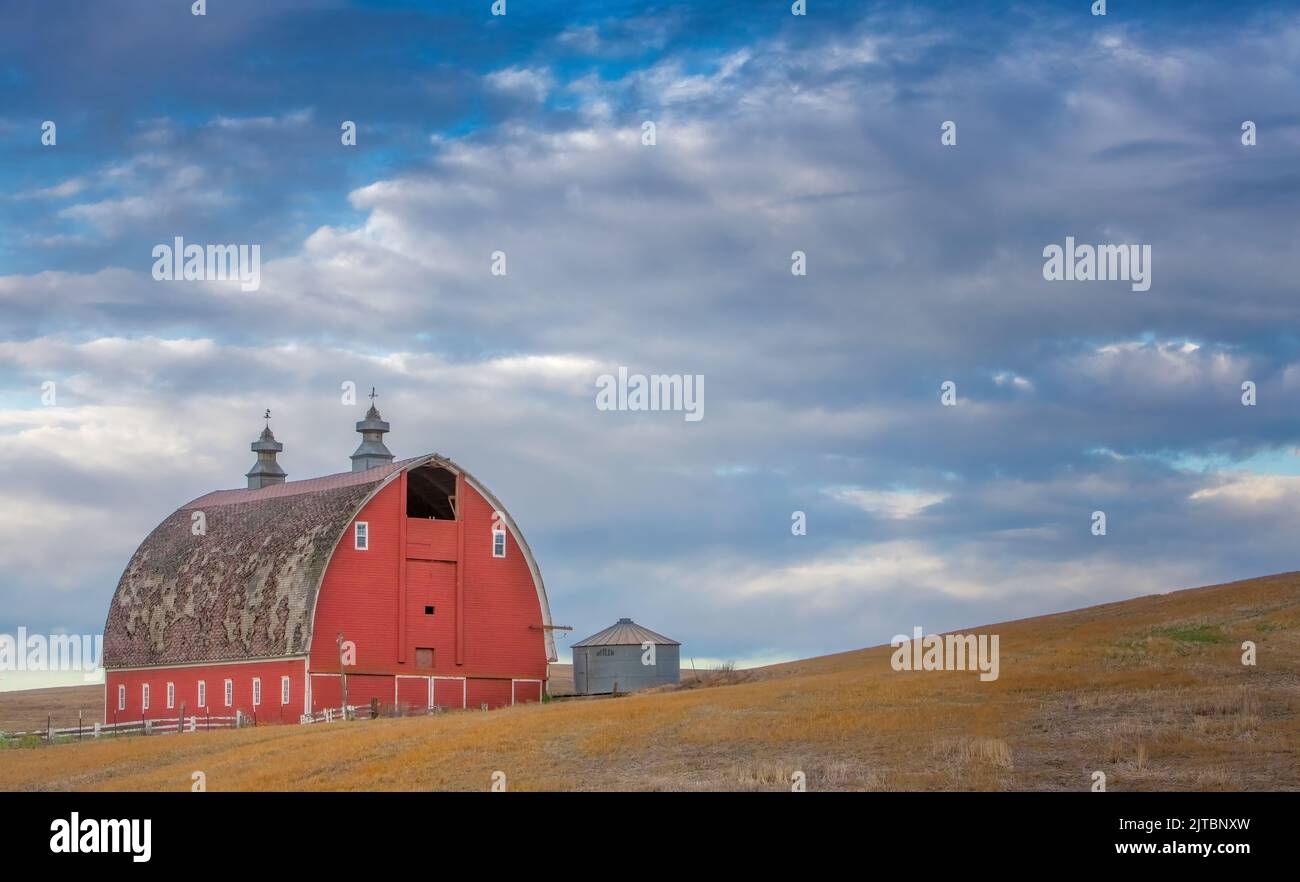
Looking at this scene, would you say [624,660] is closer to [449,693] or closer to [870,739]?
[449,693]

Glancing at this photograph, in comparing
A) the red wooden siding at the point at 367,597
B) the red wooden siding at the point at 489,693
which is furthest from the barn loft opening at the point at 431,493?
the red wooden siding at the point at 489,693

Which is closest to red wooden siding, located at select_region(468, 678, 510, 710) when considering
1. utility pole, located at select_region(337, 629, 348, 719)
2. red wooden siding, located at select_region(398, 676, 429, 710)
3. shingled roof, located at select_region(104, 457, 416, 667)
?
red wooden siding, located at select_region(398, 676, 429, 710)

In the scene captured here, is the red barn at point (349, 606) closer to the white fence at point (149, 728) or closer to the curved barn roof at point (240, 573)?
the curved barn roof at point (240, 573)

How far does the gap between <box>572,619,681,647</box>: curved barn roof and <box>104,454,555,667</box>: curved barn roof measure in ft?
9.85

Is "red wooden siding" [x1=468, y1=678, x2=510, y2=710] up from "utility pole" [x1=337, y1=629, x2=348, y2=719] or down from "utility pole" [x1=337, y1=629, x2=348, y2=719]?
down

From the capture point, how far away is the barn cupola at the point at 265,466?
68.0 m

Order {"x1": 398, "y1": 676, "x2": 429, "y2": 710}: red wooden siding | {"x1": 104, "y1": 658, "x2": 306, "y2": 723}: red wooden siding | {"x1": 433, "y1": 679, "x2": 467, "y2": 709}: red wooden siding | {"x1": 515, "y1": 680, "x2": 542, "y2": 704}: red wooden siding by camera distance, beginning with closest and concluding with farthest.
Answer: {"x1": 104, "y1": 658, "x2": 306, "y2": 723}: red wooden siding
{"x1": 398, "y1": 676, "x2": 429, "y2": 710}: red wooden siding
{"x1": 433, "y1": 679, "x2": 467, "y2": 709}: red wooden siding
{"x1": 515, "y1": 680, "x2": 542, "y2": 704}: red wooden siding

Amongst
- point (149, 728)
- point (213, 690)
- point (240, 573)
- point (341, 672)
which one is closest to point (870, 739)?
point (341, 672)

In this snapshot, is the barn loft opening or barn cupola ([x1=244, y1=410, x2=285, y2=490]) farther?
barn cupola ([x1=244, y1=410, x2=285, y2=490])

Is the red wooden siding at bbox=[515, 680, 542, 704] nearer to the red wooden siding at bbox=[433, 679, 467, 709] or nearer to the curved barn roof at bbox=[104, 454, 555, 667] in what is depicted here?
the curved barn roof at bbox=[104, 454, 555, 667]

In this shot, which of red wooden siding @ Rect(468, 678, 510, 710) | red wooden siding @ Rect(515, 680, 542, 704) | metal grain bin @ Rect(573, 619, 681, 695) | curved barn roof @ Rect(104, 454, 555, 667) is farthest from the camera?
metal grain bin @ Rect(573, 619, 681, 695)

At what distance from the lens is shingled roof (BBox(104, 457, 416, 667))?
167ft
